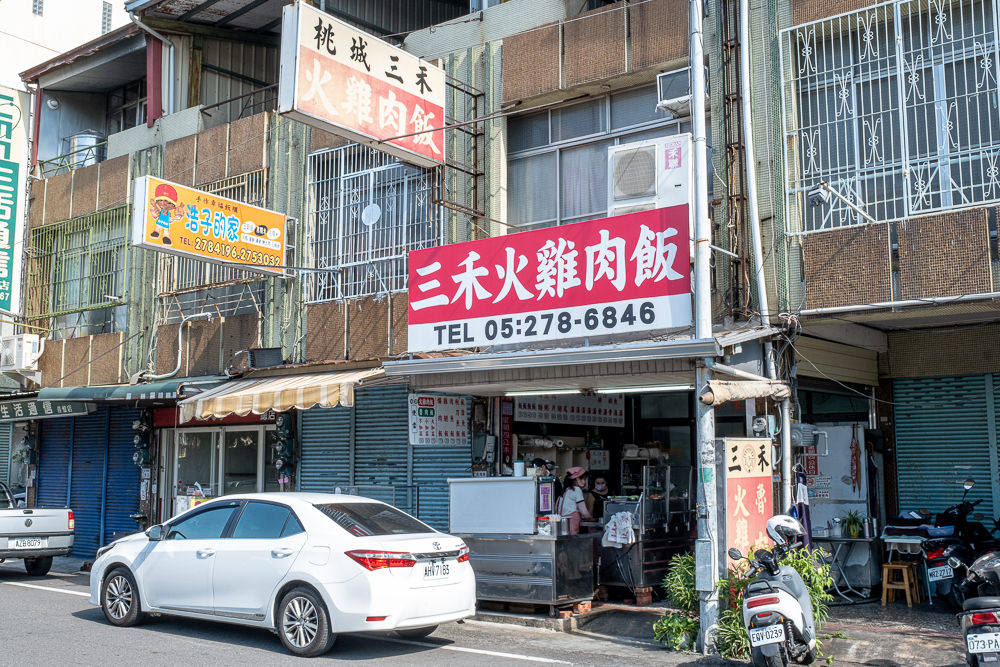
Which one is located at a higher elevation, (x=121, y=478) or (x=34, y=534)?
(x=121, y=478)

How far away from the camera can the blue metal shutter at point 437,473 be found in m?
13.6

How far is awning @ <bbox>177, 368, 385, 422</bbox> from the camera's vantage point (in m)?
12.8

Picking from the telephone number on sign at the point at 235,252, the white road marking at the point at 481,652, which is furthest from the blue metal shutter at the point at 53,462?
the white road marking at the point at 481,652

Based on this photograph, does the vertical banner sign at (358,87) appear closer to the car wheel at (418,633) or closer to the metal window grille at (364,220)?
the metal window grille at (364,220)

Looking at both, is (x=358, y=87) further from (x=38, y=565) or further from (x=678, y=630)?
(x=38, y=565)

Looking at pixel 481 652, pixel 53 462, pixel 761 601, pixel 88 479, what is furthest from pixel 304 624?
pixel 53 462

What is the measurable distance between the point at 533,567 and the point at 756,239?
15.0ft

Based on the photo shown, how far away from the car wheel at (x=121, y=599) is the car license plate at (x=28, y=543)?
5.06 m

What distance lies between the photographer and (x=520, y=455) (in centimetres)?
1366

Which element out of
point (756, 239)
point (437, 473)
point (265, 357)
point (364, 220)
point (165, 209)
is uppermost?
point (364, 220)

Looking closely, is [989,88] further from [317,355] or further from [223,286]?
[223,286]

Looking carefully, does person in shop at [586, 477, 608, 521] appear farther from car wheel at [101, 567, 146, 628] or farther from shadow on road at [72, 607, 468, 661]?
car wheel at [101, 567, 146, 628]

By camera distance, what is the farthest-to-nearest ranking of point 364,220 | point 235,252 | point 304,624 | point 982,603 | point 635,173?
point 364,220, point 235,252, point 635,173, point 304,624, point 982,603

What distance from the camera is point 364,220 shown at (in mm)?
15188
